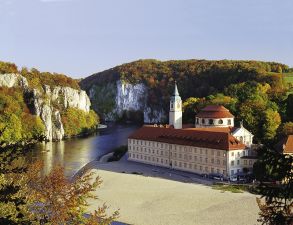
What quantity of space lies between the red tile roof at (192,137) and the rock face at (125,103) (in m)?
97.2

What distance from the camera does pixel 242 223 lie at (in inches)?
1206

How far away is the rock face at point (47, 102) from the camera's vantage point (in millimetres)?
94856

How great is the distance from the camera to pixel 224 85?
127688 millimetres

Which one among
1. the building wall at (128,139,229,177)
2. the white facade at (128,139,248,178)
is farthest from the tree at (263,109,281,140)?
the building wall at (128,139,229,177)

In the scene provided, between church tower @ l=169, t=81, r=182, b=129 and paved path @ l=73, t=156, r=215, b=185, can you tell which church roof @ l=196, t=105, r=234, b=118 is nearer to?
church tower @ l=169, t=81, r=182, b=129

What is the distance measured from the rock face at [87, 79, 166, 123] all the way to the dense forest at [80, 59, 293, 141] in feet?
6.88

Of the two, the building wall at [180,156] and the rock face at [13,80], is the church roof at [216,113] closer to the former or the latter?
the building wall at [180,156]

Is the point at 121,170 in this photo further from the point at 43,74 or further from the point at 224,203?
the point at 43,74

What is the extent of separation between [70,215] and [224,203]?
2247 centimetres

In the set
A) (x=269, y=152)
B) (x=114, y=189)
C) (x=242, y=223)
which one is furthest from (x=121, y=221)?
(x=269, y=152)

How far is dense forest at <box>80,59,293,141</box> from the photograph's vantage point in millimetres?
60791

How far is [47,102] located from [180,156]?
5493cm

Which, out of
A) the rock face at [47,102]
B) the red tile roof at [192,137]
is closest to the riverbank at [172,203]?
the red tile roof at [192,137]

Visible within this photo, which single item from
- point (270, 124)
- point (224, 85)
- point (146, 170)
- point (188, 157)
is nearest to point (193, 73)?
point (224, 85)
